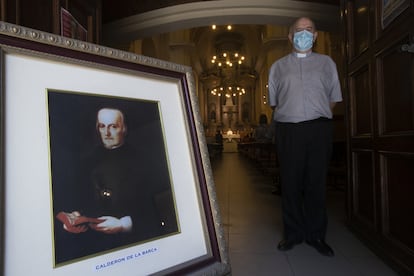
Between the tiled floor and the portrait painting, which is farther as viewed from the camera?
the tiled floor

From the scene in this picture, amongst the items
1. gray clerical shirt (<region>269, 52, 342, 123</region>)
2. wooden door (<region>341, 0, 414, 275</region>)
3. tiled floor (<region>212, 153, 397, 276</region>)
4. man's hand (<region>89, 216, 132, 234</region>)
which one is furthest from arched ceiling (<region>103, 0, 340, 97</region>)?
man's hand (<region>89, 216, 132, 234</region>)

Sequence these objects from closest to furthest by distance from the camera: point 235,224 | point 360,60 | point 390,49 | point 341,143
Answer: point 390,49 → point 360,60 → point 235,224 → point 341,143

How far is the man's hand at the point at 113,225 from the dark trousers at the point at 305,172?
144cm

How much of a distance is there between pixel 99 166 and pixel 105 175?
24 mm

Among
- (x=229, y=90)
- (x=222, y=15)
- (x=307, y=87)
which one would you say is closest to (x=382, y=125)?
(x=307, y=87)

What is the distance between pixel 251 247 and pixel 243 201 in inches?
65.0

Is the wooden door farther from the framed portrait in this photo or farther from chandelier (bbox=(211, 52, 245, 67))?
chandelier (bbox=(211, 52, 245, 67))

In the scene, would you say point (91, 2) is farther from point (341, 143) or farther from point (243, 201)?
point (341, 143)

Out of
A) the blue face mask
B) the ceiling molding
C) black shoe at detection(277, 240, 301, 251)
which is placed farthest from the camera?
the ceiling molding

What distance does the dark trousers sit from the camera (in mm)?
1914

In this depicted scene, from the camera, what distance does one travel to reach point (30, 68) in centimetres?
61

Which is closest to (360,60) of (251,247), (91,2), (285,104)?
(285,104)

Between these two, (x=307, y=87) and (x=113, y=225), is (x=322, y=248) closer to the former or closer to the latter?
(x=307, y=87)

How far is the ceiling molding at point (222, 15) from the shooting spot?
326 cm
